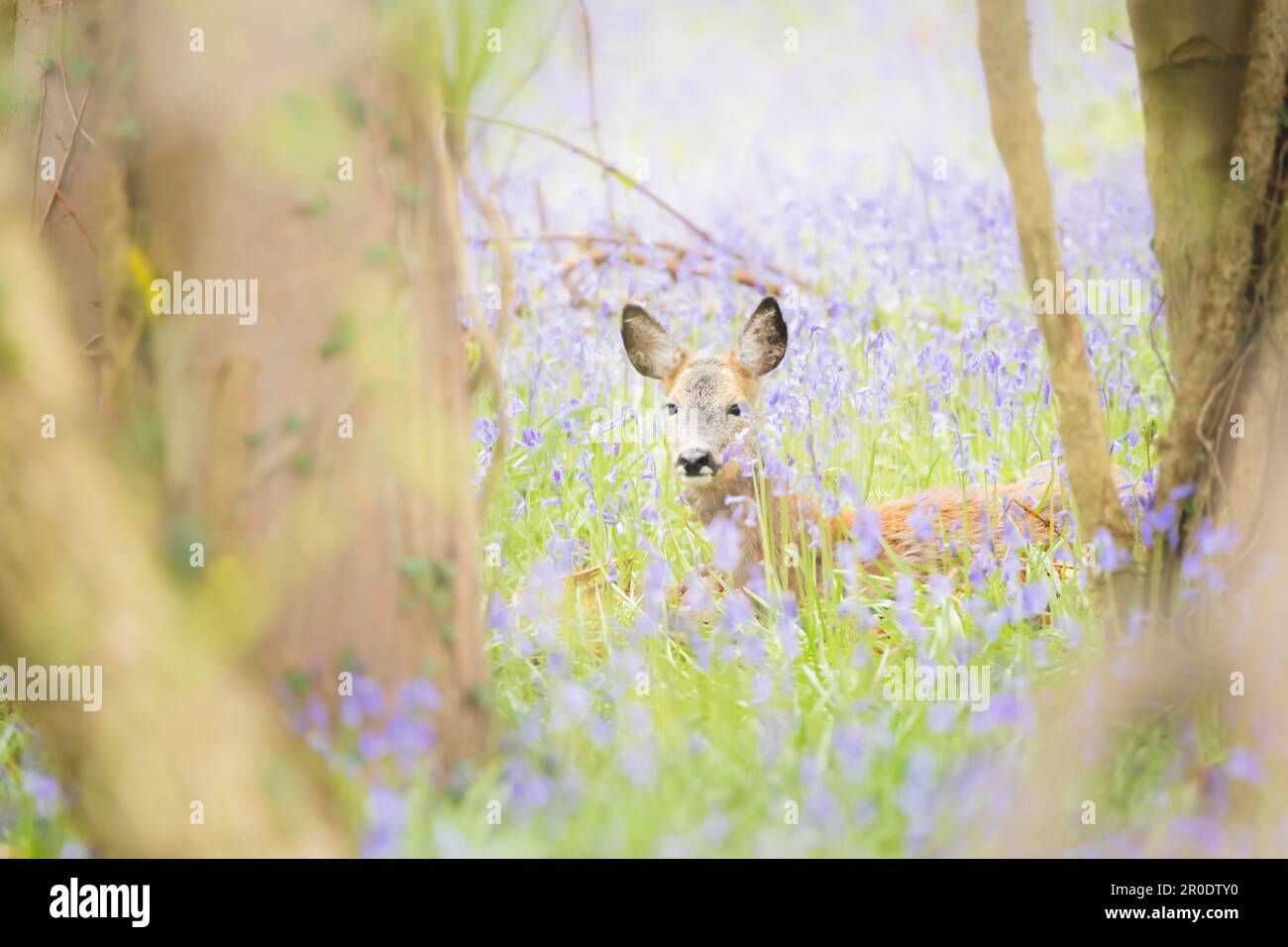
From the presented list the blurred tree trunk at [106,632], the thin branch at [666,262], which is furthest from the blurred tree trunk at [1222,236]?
the thin branch at [666,262]

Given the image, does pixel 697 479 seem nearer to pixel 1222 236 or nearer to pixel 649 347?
pixel 649 347

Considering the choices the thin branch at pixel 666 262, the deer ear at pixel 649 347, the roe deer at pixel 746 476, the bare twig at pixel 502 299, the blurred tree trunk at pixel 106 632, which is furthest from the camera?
the thin branch at pixel 666 262

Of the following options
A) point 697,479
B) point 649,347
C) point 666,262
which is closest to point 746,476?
point 697,479

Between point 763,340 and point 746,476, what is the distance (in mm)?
576

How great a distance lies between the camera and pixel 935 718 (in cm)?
327

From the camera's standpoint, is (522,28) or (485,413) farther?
(485,413)

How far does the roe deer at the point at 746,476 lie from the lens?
4719 millimetres

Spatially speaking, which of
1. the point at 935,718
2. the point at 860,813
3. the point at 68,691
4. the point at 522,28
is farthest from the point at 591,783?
the point at 522,28

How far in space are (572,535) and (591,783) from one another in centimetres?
199

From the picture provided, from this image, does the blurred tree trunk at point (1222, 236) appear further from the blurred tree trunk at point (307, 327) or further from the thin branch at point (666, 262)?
the thin branch at point (666, 262)

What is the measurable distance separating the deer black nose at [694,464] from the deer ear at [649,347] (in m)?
0.65

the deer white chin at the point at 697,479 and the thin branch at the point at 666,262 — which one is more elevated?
the thin branch at the point at 666,262

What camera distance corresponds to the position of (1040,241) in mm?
3516
